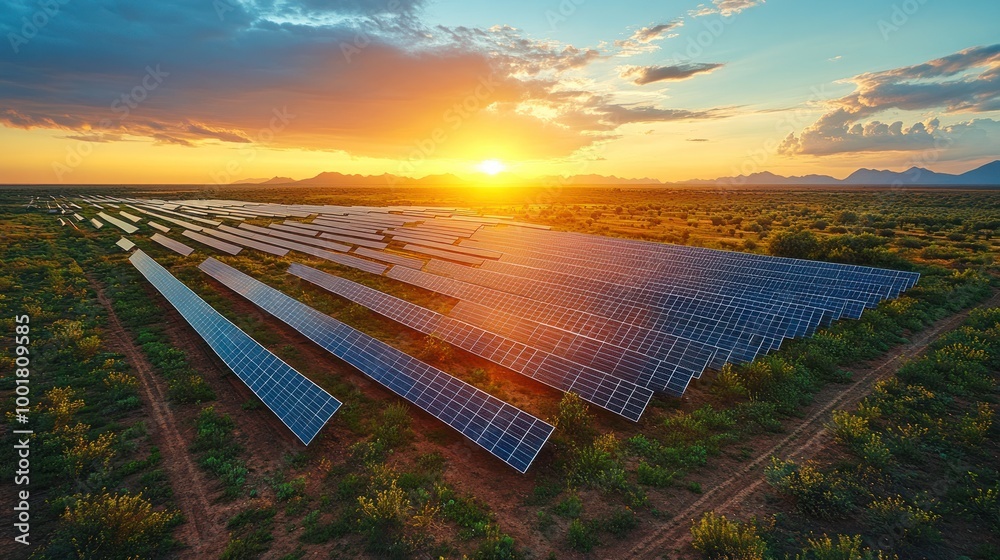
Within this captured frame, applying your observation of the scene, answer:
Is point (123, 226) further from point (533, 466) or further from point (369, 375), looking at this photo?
point (533, 466)

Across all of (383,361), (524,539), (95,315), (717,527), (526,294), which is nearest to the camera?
(717,527)

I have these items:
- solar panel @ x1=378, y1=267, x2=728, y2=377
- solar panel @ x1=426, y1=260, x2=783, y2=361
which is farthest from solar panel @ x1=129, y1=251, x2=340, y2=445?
solar panel @ x1=426, y1=260, x2=783, y2=361

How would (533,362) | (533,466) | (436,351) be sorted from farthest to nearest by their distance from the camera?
(436,351) < (533,362) < (533,466)

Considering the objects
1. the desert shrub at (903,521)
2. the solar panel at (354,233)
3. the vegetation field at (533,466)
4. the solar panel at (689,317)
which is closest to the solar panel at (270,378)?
the vegetation field at (533,466)

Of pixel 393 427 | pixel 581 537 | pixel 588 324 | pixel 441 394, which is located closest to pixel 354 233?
pixel 588 324

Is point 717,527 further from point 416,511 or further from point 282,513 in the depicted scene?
point 282,513

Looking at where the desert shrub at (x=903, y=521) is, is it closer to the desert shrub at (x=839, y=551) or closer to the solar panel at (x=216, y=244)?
the desert shrub at (x=839, y=551)

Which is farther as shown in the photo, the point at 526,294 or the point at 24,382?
the point at 526,294

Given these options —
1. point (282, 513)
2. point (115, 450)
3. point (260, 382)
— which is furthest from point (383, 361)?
point (115, 450)

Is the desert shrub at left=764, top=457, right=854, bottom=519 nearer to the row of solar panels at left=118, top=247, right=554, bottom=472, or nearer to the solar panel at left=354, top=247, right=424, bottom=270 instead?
the row of solar panels at left=118, top=247, right=554, bottom=472
